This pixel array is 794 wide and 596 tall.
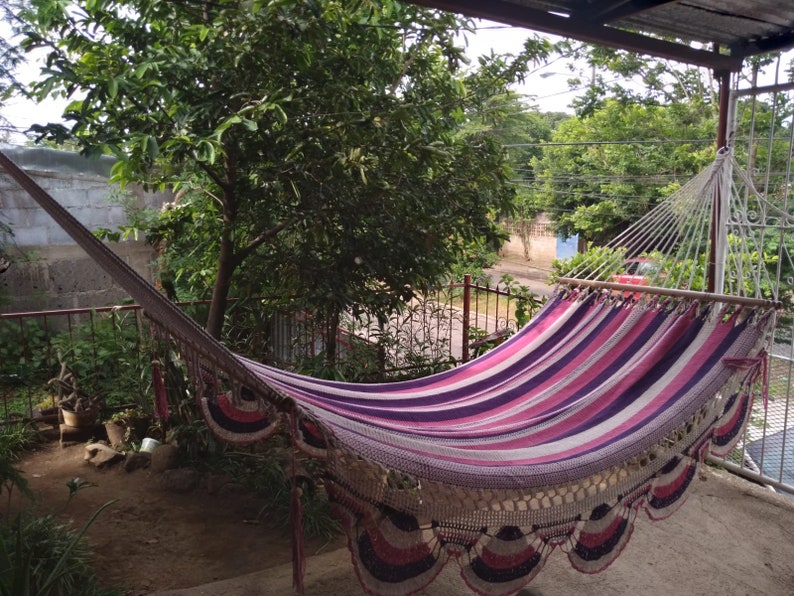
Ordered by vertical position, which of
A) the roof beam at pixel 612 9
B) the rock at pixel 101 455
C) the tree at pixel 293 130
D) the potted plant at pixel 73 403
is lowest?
the rock at pixel 101 455

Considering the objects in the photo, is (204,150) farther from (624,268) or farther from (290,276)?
(624,268)

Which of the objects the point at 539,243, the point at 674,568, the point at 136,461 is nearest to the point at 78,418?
the point at 136,461

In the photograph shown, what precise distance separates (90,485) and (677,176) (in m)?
7.97

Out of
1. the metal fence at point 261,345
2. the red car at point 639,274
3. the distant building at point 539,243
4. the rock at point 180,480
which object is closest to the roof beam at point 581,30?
the red car at point 639,274

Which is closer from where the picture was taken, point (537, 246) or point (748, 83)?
point (748, 83)

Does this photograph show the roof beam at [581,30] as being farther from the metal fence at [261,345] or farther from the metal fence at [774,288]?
the metal fence at [261,345]

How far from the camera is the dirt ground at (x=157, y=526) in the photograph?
202 centimetres

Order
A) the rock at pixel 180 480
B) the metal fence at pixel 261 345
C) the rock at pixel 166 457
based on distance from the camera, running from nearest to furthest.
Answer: the rock at pixel 180 480, the rock at pixel 166 457, the metal fence at pixel 261 345

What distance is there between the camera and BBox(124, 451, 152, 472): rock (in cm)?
274

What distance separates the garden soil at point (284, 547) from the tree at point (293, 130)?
799 millimetres

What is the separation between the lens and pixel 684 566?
197 cm

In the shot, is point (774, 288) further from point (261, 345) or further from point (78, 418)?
point (78, 418)

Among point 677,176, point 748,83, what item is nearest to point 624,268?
point 748,83

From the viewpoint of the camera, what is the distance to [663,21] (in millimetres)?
2139
